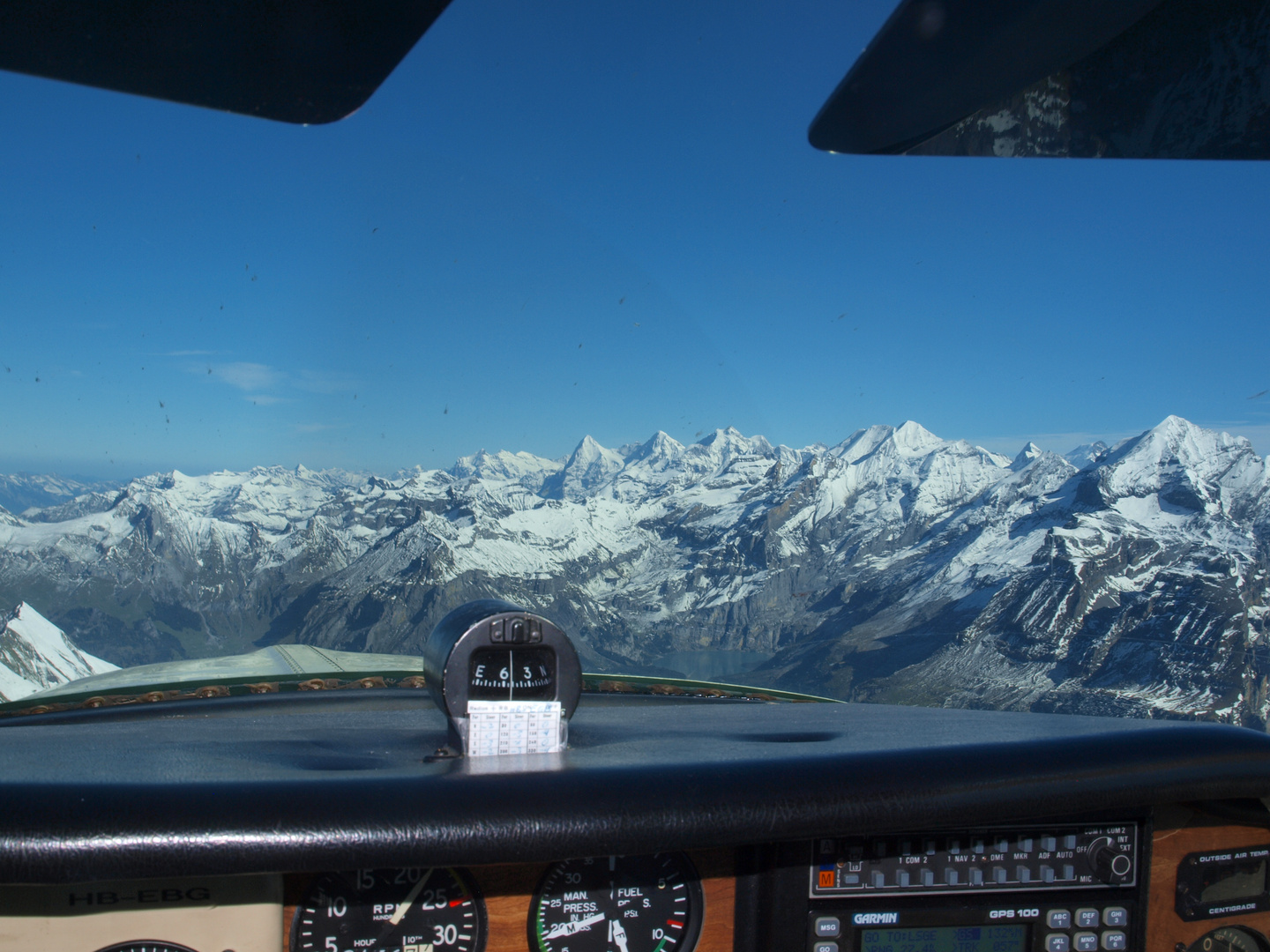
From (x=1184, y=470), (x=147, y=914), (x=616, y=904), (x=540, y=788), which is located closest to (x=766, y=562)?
(x=1184, y=470)

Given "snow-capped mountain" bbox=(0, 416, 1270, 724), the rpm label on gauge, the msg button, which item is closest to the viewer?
the rpm label on gauge

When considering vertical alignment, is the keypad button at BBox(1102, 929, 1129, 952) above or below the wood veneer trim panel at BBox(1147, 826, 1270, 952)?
below

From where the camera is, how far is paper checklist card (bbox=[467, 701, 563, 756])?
1.58 m

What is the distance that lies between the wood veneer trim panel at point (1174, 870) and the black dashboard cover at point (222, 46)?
122 inches

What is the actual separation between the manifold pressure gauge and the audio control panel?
68cm

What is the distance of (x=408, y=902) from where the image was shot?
1613 mm

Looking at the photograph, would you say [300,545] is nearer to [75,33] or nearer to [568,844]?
[75,33]

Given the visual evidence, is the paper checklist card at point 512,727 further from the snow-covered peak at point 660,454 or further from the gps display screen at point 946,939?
the snow-covered peak at point 660,454

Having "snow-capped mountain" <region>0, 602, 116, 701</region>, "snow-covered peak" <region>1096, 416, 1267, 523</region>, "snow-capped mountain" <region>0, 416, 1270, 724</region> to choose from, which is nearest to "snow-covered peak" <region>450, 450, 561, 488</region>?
"snow-capped mountain" <region>0, 416, 1270, 724</region>

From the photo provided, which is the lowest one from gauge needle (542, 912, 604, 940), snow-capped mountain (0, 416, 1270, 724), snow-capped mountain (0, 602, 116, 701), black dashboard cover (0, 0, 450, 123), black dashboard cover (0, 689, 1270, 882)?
gauge needle (542, 912, 604, 940)

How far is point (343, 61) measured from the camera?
2.60 meters

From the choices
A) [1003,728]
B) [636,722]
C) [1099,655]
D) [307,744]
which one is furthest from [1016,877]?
[1099,655]

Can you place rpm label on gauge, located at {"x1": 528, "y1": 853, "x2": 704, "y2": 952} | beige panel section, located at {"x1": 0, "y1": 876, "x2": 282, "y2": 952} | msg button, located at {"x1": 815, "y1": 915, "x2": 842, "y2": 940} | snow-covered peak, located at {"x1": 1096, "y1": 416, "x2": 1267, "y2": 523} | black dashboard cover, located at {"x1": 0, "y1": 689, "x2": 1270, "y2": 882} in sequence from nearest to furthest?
black dashboard cover, located at {"x1": 0, "y1": 689, "x2": 1270, "y2": 882} → beige panel section, located at {"x1": 0, "y1": 876, "x2": 282, "y2": 952} → rpm label on gauge, located at {"x1": 528, "y1": 853, "x2": 704, "y2": 952} → msg button, located at {"x1": 815, "y1": 915, "x2": 842, "y2": 940} → snow-covered peak, located at {"x1": 1096, "y1": 416, "x2": 1267, "y2": 523}

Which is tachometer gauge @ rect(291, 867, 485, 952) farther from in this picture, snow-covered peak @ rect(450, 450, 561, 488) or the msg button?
snow-covered peak @ rect(450, 450, 561, 488)
